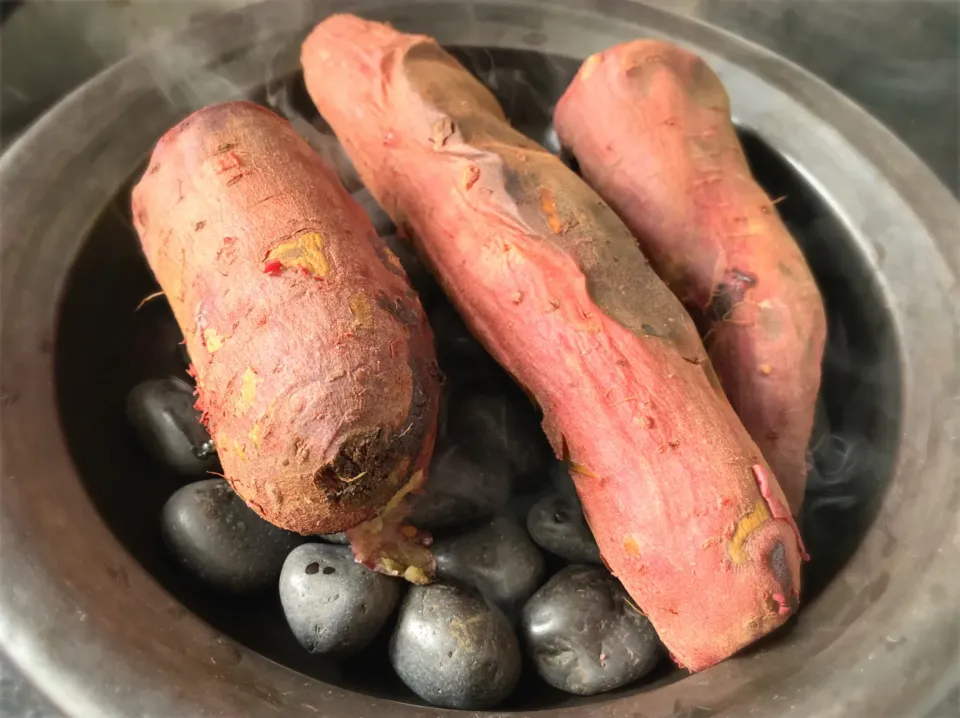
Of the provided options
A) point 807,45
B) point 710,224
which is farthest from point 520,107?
point 807,45

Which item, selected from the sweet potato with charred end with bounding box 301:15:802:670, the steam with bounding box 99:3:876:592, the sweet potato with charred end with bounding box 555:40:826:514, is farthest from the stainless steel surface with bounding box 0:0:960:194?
the sweet potato with charred end with bounding box 301:15:802:670

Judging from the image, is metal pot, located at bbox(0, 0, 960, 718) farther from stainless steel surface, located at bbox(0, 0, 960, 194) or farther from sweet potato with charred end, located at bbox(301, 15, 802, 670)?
stainless steel surface, located at bbox(0, 0, 960, 194)

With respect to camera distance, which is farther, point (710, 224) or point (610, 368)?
point (710, 224)

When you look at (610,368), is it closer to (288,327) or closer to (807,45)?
(288,327)

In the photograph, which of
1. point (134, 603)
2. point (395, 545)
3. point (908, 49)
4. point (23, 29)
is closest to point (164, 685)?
point (134, 603)

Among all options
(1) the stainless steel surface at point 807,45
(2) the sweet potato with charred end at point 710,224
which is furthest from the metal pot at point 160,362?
(1) the stainless steel surface at point 807,45

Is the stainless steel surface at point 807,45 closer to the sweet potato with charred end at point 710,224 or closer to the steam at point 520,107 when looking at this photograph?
the steam at point 520,107
